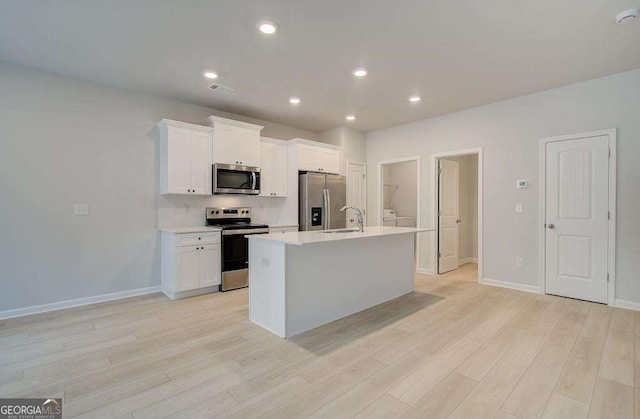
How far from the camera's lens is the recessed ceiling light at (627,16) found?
2.36 m

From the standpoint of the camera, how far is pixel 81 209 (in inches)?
143

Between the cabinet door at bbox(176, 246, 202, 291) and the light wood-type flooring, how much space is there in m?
0.42


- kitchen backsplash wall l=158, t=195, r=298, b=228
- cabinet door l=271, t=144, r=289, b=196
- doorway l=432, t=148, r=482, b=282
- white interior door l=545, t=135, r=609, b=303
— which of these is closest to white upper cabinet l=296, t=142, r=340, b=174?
cabinet door l=271, t=144, r=289, b=196

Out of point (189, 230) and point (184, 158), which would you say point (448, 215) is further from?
point (184, 158)

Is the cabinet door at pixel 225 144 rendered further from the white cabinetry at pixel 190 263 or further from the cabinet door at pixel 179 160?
the white cabinetry at pixel 190 263

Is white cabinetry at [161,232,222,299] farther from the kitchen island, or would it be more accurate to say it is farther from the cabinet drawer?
the kitchen island

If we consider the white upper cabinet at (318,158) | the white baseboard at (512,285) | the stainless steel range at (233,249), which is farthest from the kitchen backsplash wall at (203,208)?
the white baseboard at (512,285)

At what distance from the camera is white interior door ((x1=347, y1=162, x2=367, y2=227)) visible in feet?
19.5

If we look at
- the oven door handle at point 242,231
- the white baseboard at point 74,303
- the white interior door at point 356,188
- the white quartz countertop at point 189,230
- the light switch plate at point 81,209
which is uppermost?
the white interior door at point 356,188

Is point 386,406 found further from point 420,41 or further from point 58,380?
point 420,41

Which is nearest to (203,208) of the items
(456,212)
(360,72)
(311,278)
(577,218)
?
(311,278)

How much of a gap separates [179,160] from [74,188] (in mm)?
1212

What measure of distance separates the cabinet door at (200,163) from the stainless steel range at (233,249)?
46cm

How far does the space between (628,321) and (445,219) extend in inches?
106
